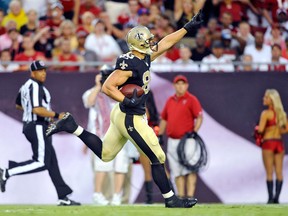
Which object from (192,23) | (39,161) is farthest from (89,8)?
(192,23)

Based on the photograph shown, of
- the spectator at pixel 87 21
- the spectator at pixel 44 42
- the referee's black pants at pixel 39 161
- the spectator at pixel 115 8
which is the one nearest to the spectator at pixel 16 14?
the spectator at pixel 44 42

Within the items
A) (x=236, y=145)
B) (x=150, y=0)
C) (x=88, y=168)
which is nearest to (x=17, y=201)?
(x=88, y=168)

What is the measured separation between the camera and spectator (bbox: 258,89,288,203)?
17.5 meters

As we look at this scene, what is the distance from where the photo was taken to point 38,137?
1558 cm

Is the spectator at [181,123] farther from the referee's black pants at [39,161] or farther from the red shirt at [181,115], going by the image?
the referee's black pants at [39,161]

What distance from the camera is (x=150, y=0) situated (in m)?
20.6

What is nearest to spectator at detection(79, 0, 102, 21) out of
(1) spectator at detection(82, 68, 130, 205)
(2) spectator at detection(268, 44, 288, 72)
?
(1) spectator at detection(82, 68, 130, 205)

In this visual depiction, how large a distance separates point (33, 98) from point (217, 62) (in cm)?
385

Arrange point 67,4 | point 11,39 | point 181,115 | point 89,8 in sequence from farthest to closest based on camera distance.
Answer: point 89,8 → point 67,4 → point 11,39 → point 181,115

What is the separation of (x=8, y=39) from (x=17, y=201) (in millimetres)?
2929

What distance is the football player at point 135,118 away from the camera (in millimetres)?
12938

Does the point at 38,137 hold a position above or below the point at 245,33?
below

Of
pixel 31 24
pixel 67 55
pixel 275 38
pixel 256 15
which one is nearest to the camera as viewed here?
pixel 67 55

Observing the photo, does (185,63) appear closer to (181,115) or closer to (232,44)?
(181,115)
